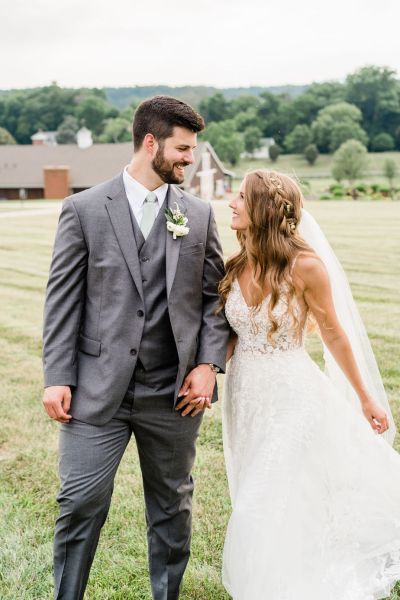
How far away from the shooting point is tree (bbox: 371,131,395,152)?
103000 mm

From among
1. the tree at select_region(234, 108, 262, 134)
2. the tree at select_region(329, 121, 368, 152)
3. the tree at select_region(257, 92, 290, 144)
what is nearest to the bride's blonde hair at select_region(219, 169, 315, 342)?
the tree at select_region(329, 121, 368, 152)

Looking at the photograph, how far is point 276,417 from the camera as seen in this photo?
3621mm

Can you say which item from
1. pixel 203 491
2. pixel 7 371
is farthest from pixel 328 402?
pixel 7 371

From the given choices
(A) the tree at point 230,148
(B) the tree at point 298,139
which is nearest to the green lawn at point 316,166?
(B) the tree at point 298,139

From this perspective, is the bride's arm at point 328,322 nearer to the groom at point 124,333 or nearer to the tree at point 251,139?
the groom at point 124,333

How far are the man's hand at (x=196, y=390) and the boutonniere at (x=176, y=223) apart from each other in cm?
66

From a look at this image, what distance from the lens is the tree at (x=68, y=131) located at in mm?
99812

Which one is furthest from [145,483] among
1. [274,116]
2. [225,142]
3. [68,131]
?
[274,116]

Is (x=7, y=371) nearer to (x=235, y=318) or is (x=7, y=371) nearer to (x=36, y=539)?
(x=36, y=539)

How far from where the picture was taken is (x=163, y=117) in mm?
3203

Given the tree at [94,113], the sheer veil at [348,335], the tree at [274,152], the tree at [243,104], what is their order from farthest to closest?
the tree at [243,104], the tree at [94,113], the tree at [274,152], the sheer veil at [348,335]

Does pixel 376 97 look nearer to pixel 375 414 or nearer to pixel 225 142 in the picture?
pixel 225 142

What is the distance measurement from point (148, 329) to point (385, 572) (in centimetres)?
186

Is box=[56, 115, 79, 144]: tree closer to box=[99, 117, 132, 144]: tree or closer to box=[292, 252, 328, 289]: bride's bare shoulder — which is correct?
box=[99, 117, 132, 144]: tree
